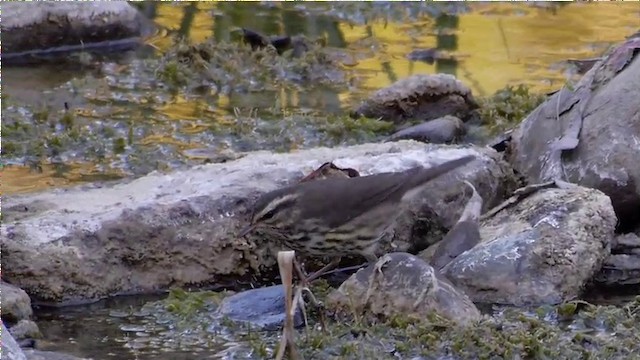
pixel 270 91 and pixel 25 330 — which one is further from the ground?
pixel 25 330

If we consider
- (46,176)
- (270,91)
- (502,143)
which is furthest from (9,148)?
(502,143)

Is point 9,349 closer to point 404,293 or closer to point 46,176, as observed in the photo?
point 404,293

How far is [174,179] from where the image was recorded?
757cm

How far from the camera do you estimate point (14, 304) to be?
6188mm

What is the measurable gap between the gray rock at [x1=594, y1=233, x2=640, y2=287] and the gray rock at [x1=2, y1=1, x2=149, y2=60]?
23.1 ft

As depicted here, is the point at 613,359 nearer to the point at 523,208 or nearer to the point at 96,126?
the point at 523,208

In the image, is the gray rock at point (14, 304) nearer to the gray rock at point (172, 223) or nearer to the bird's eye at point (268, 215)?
the gray rock at point (172, 223)

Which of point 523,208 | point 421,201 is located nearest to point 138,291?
point 421,201

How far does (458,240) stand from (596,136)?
52.6 inches

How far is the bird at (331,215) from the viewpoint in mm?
6461

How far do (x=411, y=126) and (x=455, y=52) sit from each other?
10.4ft

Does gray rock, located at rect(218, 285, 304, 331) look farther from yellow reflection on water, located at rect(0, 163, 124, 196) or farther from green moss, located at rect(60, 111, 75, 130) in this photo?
green moss, located at rect(60, 111, 75, 130)

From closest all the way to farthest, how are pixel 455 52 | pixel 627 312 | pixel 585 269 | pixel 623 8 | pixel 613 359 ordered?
1. pixel 613 359
2. pixel 627 312
3. pixel 585 269
4. pixel 455 52
5. pixel 623 8

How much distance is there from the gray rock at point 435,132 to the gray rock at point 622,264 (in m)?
2.36
